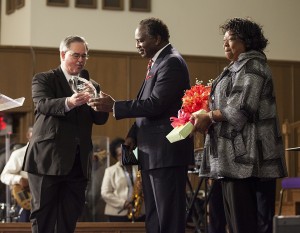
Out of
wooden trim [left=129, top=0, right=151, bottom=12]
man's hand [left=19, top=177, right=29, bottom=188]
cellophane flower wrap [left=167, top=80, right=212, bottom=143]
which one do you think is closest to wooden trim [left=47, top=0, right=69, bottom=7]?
wooden trim [left=129, top=0, right=151, bottom=12]

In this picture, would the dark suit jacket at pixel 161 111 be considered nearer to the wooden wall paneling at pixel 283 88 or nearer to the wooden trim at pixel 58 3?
the wooden trim at pixel 58 3

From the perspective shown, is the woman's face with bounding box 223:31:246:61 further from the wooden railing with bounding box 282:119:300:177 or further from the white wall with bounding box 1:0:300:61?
the white wall with bounding box 1:0:300:61

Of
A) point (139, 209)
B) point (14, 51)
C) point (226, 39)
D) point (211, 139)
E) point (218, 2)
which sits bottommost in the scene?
point (139, 209)

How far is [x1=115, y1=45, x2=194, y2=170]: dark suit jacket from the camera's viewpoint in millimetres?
5543

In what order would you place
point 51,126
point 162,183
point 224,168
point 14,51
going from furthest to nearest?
point 14,51
point 51,126
point 162,183
point 224,168

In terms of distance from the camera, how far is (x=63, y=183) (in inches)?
234

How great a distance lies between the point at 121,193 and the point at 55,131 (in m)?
5.34

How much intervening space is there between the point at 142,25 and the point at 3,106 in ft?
3.54

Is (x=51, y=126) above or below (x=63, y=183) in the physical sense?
above

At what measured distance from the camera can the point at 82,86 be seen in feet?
19.0

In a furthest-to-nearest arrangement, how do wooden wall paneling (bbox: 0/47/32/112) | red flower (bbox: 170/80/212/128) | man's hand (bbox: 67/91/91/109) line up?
1. wooden wall paneling (bbox: 0/47/32/112)
2. man's hand (bbox: 67/91/91/109)
3. red flower (bbox: 170/80/212/128)

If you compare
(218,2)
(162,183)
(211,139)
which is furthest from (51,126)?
(218,2)

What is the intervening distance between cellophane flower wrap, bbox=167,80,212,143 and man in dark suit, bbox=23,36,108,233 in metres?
0.76

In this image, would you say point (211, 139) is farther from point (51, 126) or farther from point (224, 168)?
point (51, 126)
